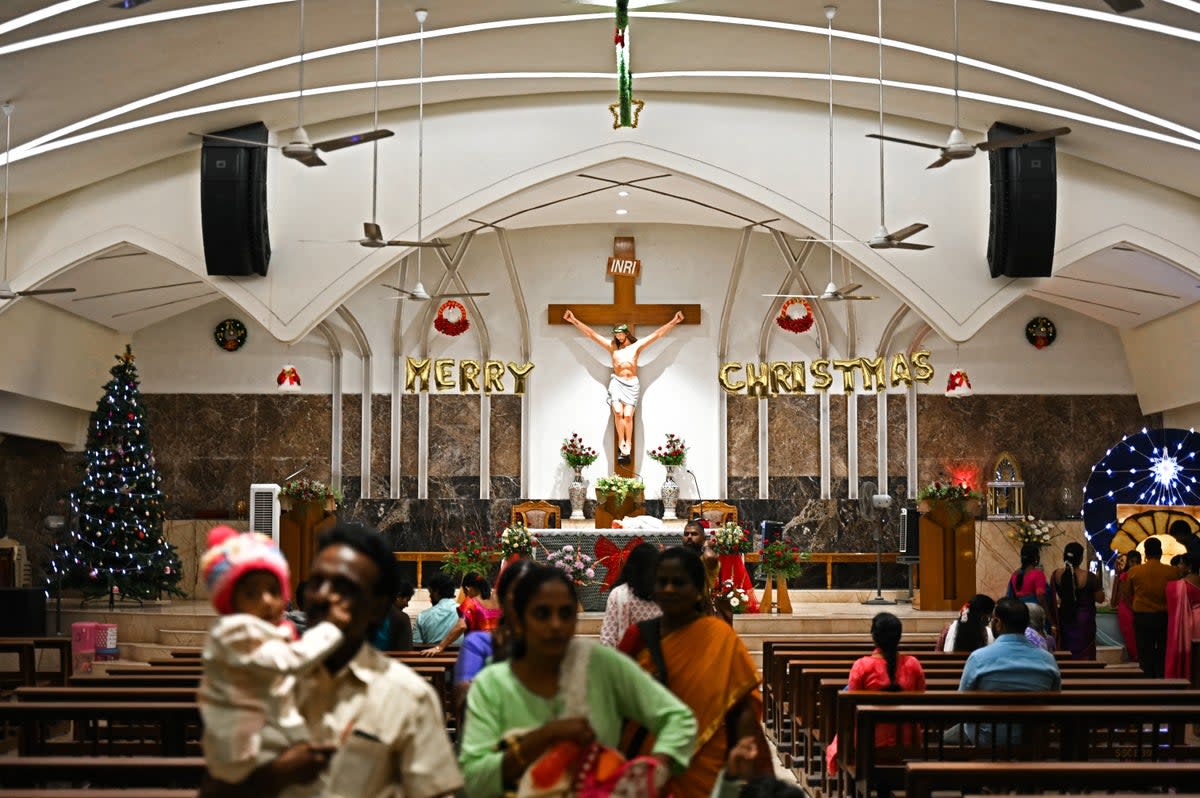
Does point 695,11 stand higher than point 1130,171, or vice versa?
point 695,11

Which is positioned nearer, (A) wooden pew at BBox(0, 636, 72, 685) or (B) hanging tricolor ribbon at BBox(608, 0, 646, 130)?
(A) wooden pew at BBox(0, 636, 72, 685)

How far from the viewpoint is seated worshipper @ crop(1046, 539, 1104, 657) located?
11.5 meters

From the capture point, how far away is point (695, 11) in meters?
12.8

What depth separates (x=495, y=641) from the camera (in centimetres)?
384

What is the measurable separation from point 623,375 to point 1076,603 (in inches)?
335

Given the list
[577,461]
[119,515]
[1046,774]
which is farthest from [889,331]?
[1046,774]

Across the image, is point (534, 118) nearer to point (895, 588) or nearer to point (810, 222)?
point (810, 222)

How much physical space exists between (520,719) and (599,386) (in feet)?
54.6

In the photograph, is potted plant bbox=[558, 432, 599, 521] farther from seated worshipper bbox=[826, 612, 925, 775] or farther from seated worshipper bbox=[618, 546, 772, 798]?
seated worshipper bbox=[618, 546, 772, 798]

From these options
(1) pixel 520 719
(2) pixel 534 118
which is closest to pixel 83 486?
(2) pixel 534 118

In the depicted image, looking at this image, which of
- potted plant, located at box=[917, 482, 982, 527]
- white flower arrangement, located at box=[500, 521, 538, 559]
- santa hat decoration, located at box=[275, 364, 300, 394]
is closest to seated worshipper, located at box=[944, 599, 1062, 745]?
white flower arrangement, located at box=[500, 521, 538, 559]

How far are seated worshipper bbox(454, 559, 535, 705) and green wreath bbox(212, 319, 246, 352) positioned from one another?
15375mm

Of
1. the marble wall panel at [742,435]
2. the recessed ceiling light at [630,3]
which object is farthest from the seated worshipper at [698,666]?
the marble wall panel at [742,435]

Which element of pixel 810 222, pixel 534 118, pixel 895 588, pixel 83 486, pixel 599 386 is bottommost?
pixel 895 588
